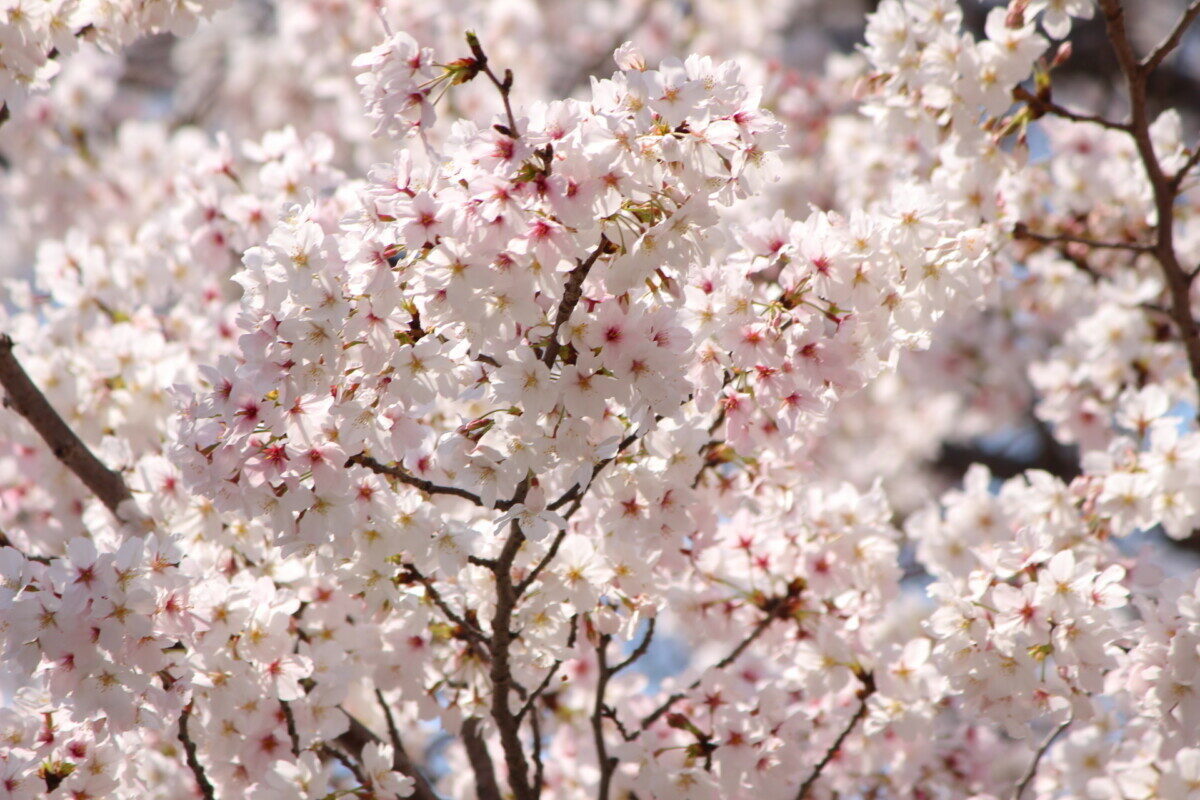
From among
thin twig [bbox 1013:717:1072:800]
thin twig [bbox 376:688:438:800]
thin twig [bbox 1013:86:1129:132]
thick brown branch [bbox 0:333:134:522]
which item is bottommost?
thin twig [bbox 376:688:438:800]

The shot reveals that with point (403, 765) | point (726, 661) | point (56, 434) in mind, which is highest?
point (56, 434)

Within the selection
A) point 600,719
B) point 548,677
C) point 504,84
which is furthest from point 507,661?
point 504,84

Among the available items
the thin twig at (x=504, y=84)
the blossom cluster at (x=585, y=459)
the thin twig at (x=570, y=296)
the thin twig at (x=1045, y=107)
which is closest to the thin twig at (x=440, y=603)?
the blossom cluster at (x=585, y=459)

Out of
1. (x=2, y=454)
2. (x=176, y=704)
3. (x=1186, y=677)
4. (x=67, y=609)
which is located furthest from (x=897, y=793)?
(x=2, y=454)

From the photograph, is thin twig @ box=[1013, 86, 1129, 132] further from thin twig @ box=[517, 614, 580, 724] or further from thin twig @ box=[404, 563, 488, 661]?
thin twig @ box=[404, 563, 488, 661]

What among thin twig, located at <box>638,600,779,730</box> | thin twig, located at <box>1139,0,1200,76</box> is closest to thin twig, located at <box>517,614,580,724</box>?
thin twig, located at <box>638,600,779,730</box>

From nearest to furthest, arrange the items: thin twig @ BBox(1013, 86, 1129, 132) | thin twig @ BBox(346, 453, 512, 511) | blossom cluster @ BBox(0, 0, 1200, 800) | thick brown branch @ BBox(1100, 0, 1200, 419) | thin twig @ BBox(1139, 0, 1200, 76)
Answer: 1. blossom cluster @ BBox(0, 0, 1200, 800)
2. thin twig @ BBox(346, 453, 512, 511)
3. thin twig @ BBox(1139, 0, 1200, 76)
4. thick brown branch @ BBox(1100, 0, 1200, 419)
5. thin twig @ BBox(1013, 86, 1129, 132)

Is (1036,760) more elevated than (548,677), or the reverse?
(1036,760)

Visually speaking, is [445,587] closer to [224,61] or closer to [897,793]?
[897,793]

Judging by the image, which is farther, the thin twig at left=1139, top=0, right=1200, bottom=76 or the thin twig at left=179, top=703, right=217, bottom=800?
the thin twig at left=1139, top=0, right=1200, bottom=76

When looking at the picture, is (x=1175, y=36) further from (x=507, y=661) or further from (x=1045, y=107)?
(x=507, y=661)
